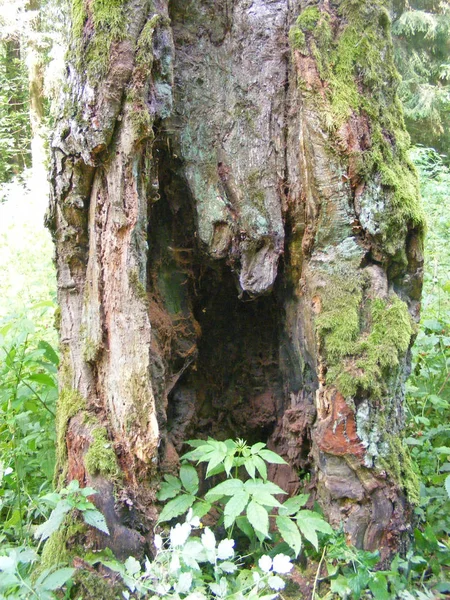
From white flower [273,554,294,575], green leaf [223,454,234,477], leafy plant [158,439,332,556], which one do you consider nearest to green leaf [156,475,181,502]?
leafy plant [158,439,332,556]

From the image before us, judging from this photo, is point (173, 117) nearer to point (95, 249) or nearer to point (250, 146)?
point (250, 146)

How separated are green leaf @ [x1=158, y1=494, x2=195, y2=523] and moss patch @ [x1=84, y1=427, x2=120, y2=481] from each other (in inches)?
10.4

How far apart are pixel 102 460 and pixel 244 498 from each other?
0.67 meters

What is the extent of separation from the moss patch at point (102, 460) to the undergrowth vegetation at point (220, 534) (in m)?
0.17

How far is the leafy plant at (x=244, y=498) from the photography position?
1.92 metres

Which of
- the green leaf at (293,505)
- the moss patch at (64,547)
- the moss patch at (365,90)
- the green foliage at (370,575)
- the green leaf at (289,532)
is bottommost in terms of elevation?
the green foliage at (370,575)

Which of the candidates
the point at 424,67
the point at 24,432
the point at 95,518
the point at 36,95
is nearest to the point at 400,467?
the point at 95,518

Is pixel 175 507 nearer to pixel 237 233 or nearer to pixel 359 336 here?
pixel 359 336

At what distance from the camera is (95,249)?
2.45 metres

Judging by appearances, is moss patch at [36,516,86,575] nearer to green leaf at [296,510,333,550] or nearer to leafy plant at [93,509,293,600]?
leafy plant at [93,509,293,600]

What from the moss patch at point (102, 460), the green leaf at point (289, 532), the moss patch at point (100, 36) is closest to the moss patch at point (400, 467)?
the green leaf at point (289, 532)

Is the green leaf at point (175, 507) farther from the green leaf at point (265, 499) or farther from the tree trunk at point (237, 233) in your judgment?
the green leaf at point (265, 499)

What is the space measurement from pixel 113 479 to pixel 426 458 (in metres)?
1.82

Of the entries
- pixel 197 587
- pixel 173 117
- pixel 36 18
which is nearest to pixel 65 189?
pixel 173 117
